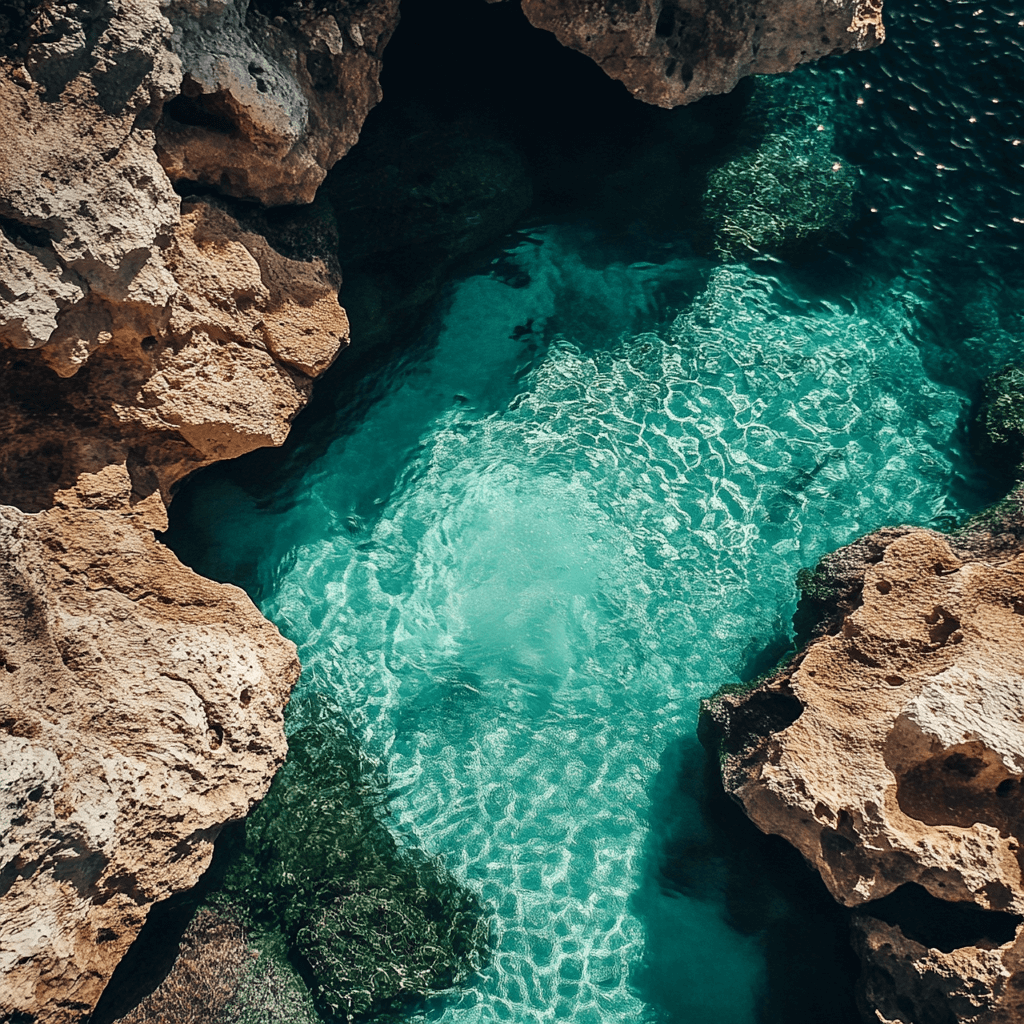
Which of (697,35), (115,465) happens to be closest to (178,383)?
(115,465)

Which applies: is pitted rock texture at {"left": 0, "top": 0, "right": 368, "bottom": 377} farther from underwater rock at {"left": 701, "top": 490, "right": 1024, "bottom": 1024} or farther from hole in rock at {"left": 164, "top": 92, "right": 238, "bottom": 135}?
underwater rock at {"left": 701, "top": 490, "right": 1024, "bottom": 1024}

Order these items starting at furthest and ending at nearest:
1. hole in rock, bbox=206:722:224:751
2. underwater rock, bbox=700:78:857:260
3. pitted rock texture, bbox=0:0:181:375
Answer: underwater rock, bbox=700:78:857:260
hole in rock, bbox=206:722:224:751
pitted rock texture, bbox=0:0:181:375

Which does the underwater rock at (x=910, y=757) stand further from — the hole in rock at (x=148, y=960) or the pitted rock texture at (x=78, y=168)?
the pitted rock texture at (x=78, y=168)

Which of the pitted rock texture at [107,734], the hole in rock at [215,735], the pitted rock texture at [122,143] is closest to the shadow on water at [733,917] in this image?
the pitted rock texture at [107,734]

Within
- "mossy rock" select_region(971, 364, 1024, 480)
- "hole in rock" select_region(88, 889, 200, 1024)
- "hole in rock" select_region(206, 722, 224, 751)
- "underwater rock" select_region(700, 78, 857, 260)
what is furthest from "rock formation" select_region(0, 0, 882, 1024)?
"mossy rock" select_region(971, 364, 1024, 480)

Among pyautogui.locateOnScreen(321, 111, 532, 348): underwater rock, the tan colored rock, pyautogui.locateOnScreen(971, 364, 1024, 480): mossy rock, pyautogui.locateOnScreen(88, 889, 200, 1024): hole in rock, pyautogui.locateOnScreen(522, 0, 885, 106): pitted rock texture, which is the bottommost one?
pyautogui.locateOnScreen(88, 889, 200, 1024): hole in rock

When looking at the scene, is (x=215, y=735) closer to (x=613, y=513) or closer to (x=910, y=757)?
(x=613, y=513)

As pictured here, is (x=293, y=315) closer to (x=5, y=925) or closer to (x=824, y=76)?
(x=5, y=925)
